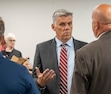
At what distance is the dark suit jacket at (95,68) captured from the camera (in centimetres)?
179

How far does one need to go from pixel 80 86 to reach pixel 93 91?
106 mm

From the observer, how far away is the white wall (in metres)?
5.39

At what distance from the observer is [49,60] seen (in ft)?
7.82

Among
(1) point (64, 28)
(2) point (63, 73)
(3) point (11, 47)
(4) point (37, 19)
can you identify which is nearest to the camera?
(2) point (63, 73)

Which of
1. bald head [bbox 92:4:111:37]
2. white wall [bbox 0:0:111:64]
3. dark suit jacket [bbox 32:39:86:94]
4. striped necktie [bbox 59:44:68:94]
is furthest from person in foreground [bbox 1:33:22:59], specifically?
bald head [bbox 92:4:111:37]

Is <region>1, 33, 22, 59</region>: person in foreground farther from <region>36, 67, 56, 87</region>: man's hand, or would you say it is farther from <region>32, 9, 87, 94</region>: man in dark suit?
<region>36, 67, 56, 87</region>: man's hand

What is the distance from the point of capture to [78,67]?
1.82 metres

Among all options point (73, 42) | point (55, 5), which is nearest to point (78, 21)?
point (55, 5)

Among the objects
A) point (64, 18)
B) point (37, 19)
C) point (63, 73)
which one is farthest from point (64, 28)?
point (37, 19)

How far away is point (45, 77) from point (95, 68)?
506mm

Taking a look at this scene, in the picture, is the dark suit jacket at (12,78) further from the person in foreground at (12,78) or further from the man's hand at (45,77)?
the man's hand at (45,77)

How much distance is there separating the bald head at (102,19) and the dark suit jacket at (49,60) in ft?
1.83

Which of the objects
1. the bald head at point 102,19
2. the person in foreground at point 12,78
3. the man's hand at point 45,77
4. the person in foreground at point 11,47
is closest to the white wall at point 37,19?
the person in foreground at point 11,47

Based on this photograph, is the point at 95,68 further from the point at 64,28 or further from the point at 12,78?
the point at 64,28
